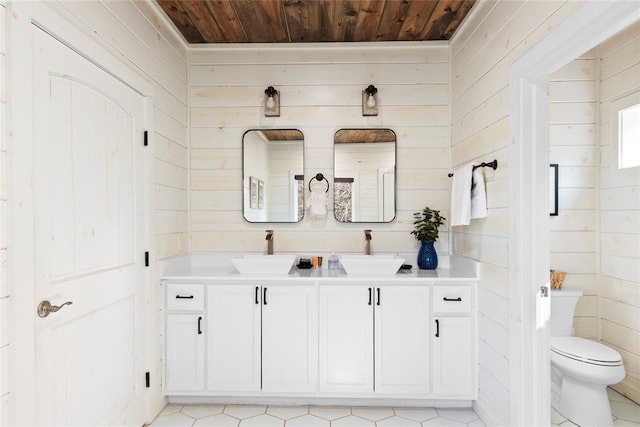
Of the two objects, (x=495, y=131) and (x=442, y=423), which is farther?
(x=442, y=423)

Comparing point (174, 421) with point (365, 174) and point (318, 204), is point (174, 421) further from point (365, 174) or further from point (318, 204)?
point (365, 174)

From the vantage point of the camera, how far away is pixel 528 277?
1.70 m

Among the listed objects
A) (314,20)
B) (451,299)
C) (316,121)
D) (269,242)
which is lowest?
(451,299)

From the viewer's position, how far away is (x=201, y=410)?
223 centimetres

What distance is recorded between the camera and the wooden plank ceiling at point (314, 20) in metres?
2.14

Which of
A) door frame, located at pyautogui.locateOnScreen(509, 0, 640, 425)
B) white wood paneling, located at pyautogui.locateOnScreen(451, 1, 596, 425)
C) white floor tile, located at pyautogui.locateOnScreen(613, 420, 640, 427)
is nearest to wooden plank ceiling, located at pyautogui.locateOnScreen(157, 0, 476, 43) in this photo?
white wood paneling, located at pyautogui.locateOnScreen(451, 1, 596, 425)

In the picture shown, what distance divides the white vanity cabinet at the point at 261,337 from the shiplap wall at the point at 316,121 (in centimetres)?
54

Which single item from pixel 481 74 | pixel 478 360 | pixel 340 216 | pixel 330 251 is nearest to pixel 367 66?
pixel 481 74

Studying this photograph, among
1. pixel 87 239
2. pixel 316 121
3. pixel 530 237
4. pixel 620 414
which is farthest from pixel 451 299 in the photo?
pixel 87 239

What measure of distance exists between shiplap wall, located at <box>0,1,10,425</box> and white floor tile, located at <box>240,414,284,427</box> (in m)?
1.27

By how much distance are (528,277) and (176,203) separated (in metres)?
2.29

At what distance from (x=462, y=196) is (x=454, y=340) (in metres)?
0.94

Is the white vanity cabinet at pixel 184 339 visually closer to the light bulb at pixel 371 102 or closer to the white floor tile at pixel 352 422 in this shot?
the white floor tile at pixel 352 422

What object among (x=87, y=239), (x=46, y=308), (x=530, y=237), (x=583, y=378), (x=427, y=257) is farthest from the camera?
(x=427, y=257)
